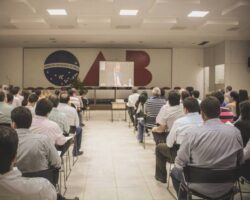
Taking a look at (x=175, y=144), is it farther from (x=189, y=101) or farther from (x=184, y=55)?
(x=184, y=55)

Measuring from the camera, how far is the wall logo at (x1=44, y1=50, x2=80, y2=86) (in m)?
18.4

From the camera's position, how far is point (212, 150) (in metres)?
2.77

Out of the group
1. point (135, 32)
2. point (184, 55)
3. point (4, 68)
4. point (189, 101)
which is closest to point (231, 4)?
point (135, 32)

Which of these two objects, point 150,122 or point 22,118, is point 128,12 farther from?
point 22,118

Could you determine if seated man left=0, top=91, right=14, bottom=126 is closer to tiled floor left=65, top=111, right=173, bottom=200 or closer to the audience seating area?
the audience seating area

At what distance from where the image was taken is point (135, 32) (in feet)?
43.7

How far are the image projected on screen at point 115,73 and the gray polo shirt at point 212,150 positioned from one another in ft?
47.4

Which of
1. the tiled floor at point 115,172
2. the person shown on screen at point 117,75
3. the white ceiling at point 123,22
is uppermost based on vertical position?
the white ceiling at point 123,22

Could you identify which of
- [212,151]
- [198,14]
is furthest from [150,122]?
[198,14]

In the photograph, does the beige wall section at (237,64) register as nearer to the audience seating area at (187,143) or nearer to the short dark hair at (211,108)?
the audience seating area at (187,143)

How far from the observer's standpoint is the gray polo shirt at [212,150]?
2.78 metres

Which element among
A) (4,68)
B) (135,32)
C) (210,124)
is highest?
(135,32)

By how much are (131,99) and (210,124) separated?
7327mm

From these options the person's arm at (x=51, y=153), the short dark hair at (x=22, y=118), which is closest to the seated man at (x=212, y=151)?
the person's arm at (x=51, y=153)
